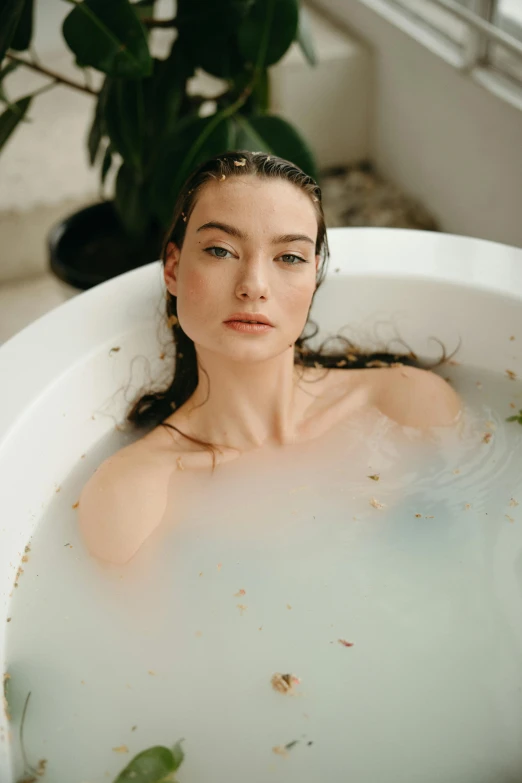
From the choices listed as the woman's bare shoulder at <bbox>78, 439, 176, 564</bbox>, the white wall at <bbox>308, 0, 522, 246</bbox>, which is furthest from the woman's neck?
the white wall at <bbox>308, 0, 522, 246</bbox>

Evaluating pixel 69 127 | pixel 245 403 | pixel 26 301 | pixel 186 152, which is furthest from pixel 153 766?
pixel 69 127

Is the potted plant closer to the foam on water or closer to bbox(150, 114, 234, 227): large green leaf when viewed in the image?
bbox(150, 114, 234, 227): large green leaf

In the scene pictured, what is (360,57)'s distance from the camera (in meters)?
2.64

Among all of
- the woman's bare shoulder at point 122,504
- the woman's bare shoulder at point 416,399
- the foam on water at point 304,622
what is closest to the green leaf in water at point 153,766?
the foam on water at point 304,622

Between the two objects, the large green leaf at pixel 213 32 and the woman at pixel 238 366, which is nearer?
the woman at pixel 238 366

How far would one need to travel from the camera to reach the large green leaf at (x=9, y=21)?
1568mm

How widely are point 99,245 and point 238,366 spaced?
1.05 m

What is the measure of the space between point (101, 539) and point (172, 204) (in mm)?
744

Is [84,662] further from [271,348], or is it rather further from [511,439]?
[511,439]

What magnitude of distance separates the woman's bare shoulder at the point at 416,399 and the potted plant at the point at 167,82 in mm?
494

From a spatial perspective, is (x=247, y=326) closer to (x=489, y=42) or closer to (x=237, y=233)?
(x=237, y=233)

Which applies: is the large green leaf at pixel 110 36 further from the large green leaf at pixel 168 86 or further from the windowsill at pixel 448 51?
the windowsill at pixel 448 51

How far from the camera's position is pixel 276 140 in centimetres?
177

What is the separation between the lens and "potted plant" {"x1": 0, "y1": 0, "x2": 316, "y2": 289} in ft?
5.17
